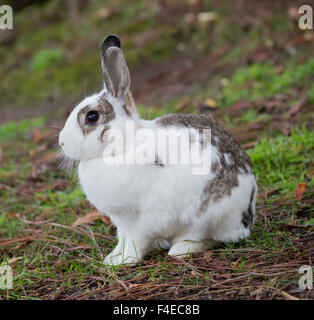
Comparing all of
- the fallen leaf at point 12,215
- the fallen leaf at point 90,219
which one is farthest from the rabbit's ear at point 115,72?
the fallen leaf at point 12,215

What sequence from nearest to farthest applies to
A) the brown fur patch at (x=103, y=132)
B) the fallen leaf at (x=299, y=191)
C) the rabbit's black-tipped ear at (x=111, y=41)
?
the brown fur patch at (x=103, y=132) < the rabbit's black-tipped ear at (x=111, y=41) < the fallen leaf at (x=299, y=191)

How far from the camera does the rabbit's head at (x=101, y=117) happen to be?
288cm

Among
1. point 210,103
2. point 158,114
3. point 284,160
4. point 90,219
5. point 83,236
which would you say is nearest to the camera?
point 83,236

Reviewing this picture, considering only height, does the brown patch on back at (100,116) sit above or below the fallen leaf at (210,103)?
below

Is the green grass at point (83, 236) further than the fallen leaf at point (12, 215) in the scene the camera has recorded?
No

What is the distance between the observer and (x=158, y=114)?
4.64 meters

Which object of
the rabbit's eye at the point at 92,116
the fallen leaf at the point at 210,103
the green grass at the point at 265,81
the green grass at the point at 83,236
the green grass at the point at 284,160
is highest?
the green grass at the point at 265,81

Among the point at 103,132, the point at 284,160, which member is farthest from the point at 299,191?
the point at 103,132

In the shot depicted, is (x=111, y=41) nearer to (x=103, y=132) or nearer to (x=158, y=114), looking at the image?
(x=103, y=132)

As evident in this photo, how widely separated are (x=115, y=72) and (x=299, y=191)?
5.20 ft

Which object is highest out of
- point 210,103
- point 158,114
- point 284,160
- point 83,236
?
point 210,103

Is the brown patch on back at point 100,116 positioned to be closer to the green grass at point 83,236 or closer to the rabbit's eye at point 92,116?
the rabbit's eye at point 92,116

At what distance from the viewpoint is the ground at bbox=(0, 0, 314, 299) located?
9.14 feet

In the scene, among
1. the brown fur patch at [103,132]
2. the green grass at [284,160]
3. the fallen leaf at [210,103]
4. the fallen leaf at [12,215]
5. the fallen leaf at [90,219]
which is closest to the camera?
the brown fur patch at [103,132]
